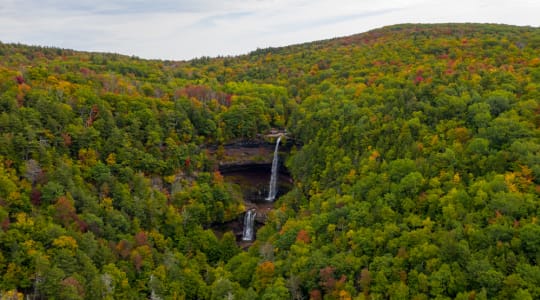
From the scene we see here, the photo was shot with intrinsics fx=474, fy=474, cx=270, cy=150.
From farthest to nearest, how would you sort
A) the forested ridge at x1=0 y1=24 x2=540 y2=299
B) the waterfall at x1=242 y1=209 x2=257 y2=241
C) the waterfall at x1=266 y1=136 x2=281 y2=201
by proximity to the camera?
the waterfall at x1=266 y1=136 x2=281 y2=201 < the waterfall at x1=242 y1=209 x2=257 y2=241 < the forested ridge at x1=0 y1=24 x2=540 y2=299

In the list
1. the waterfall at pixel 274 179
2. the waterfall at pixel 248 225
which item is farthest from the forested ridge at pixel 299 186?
the waterfall at pixel 248 225

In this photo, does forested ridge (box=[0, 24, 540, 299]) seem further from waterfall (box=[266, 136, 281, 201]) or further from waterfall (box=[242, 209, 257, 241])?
waterfall (box=[242, 209, 257, 241])

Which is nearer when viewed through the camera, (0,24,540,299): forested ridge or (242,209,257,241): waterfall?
(0,24,540,299): forested ridge

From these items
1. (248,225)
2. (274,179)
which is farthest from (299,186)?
(274,179)

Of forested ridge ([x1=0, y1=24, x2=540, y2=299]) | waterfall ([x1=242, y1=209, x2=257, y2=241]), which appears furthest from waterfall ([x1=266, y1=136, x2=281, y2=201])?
waterfall ([x1=242, y1=209, x2=257, y2=241])

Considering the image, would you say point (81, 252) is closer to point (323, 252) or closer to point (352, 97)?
point (323, 252)

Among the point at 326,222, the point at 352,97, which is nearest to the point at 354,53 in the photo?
the point at 352,97

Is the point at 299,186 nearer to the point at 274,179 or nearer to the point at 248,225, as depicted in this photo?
the point at 248,225
